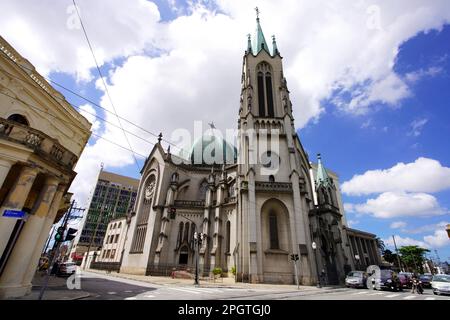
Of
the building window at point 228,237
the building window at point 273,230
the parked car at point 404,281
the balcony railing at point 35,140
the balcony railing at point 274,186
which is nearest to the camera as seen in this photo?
the balcony railing at point 35,140

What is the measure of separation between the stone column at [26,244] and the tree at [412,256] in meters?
82.4

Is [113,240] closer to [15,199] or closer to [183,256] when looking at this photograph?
[183,256]

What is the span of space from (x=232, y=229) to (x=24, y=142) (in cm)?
2361

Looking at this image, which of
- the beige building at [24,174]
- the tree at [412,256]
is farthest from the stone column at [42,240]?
the tree at [412,256]

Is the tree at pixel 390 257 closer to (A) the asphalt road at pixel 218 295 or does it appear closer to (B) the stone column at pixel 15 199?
(A) the asphalt road at pixel 218 295

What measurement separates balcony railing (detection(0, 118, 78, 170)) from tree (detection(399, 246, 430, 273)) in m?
82.7

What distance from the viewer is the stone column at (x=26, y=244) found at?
26.8ft

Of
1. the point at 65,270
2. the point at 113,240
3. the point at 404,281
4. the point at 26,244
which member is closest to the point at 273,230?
the point at 404,281

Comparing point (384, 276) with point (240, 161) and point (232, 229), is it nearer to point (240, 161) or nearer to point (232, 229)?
point (232, 229)

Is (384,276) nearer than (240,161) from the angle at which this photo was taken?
Yes

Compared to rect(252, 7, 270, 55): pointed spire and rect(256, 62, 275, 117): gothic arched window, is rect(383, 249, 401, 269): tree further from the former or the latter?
rect(252, 7, 270, 55): pointed spire

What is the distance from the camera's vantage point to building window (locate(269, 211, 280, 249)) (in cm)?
2548
